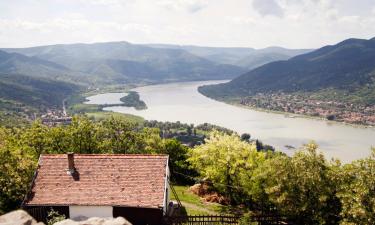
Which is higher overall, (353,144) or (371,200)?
(371,200)

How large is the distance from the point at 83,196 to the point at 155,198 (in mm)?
6894

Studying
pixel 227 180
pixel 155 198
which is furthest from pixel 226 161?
pixel 155 198

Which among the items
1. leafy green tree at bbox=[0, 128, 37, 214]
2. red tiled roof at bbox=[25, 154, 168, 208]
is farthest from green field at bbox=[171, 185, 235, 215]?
leafy green tree at bbox=[0, 128, 37, 214]

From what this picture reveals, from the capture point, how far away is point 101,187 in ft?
125

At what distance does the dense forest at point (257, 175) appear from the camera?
33.1 m

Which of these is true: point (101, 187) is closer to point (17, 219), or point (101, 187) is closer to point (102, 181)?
point (102, 181)

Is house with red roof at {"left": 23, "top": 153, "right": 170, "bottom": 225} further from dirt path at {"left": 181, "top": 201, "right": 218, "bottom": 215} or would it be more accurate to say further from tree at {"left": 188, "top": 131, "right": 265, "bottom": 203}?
tree at {"left": 188, "top": 131, "right": 265, "bottom": 203}

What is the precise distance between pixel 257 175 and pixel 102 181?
15934 millimetres

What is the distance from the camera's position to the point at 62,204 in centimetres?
3694

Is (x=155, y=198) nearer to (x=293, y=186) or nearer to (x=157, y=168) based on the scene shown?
(x=157, y=168)

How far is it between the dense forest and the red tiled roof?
3.39m

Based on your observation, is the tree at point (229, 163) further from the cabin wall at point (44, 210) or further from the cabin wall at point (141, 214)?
the cabin wall at point (44, 210)

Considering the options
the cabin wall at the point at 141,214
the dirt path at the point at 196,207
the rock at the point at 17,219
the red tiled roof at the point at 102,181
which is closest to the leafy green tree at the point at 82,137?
the red tiled roof at the point at 102,181

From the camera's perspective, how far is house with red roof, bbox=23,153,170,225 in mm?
36906
